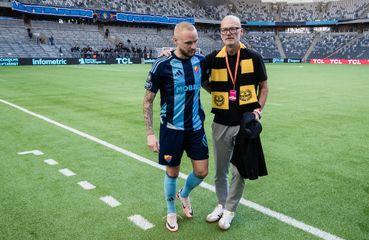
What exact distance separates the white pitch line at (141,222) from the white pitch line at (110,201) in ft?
1.44

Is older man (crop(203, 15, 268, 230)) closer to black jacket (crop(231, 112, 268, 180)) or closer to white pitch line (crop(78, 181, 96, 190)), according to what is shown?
black jacket (crop(231, 112, 268, 180))

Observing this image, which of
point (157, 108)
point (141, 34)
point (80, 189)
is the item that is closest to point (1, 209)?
point (80, 189)

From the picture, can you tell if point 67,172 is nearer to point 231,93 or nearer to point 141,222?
point 141,222

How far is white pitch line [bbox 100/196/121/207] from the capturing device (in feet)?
15.5

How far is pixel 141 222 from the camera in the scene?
423 cm

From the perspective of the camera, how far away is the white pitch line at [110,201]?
186 inches

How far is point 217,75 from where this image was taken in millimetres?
4117

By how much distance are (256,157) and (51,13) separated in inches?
2100

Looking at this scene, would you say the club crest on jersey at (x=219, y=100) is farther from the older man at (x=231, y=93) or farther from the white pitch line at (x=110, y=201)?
the white pitch line at (x=110, y=201)

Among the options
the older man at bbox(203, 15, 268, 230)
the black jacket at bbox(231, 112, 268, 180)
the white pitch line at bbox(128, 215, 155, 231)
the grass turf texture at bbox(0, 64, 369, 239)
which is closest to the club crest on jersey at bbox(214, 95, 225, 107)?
the older man at bbox(203, 15, 268, 230)

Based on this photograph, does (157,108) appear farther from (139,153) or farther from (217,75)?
(217,75)

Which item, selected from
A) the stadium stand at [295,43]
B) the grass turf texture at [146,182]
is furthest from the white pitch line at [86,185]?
the stadium stand at [295,43]

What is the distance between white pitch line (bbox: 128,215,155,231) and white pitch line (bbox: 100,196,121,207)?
0.44m

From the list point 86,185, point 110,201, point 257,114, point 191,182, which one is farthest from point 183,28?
point 86,185
